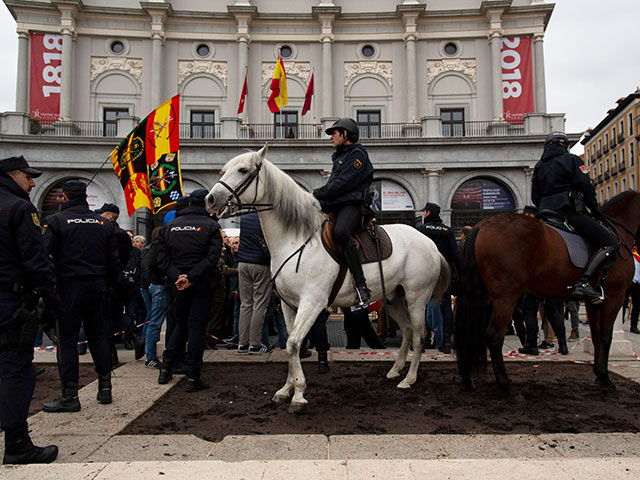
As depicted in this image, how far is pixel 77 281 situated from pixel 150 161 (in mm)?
5080

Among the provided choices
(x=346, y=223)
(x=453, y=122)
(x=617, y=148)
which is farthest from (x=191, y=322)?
(x=617, y=148)

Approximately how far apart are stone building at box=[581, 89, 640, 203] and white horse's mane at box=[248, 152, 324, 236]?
197 ft

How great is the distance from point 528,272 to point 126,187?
306 inches

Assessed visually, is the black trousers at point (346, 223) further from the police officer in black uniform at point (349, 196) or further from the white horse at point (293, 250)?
the white horse at point (293, 250)

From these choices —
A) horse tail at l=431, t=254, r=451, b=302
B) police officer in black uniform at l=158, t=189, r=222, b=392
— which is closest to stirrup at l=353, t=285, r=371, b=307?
horse tail at l=431, t=254, r=451, b=302

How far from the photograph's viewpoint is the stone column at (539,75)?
28656 mm

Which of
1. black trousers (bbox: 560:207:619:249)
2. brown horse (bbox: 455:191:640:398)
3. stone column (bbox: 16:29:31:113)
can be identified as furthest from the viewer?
stone column (bbox: 16:29:31:113)

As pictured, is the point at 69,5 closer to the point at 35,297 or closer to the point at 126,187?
the point at 126,187

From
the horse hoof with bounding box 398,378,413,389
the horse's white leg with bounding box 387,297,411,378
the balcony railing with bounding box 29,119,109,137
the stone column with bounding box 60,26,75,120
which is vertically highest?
the stone column with bounding box 60,26,75,120

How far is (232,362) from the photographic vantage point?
7.04 meters

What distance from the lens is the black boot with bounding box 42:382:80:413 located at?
4.72 metres

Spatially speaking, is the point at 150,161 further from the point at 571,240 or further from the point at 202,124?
the point at 202,124

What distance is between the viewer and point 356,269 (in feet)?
16.8

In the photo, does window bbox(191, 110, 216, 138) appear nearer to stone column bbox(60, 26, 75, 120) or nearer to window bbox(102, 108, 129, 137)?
window bbox(102, 108, 129, 137)
